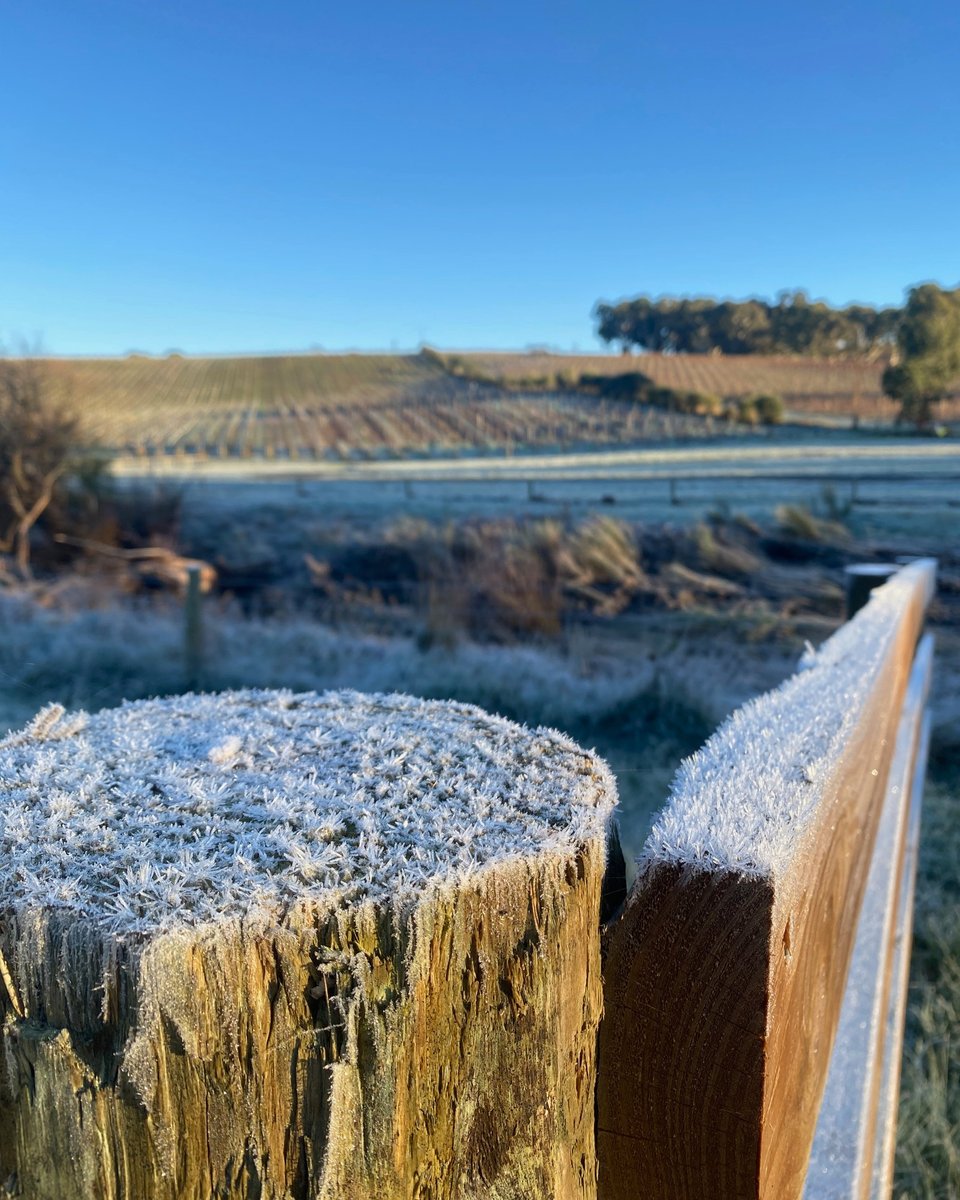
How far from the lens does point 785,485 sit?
36.1ft

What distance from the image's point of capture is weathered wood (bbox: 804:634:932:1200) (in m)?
1.00

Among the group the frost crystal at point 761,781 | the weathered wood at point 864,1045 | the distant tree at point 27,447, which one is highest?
the distant tree at point 27,447

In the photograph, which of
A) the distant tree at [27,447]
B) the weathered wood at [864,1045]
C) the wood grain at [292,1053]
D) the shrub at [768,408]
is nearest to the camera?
the wood grain at [292,1053]

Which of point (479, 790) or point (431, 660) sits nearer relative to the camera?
point (479, 790)

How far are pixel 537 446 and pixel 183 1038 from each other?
14340mm

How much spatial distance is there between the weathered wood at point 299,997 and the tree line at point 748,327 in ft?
37.6

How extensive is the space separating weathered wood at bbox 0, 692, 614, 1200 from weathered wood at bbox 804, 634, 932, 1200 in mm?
530

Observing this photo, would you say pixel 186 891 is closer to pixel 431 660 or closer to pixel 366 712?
pixel 366 712

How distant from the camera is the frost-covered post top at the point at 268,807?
53 cm

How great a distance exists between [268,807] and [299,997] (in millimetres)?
162

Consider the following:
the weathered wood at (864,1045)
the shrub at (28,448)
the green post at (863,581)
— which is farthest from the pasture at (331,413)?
the weathered wood at (864,1045)

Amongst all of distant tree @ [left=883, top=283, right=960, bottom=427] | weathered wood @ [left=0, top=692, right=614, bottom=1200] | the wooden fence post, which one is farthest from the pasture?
weathered wood @ [left=0, top=692, right=614, bottom=1200]

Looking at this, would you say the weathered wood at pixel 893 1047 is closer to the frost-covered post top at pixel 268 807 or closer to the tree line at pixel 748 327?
the frost-covered post top at pixel 268 807

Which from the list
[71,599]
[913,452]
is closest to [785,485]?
[913,452]
